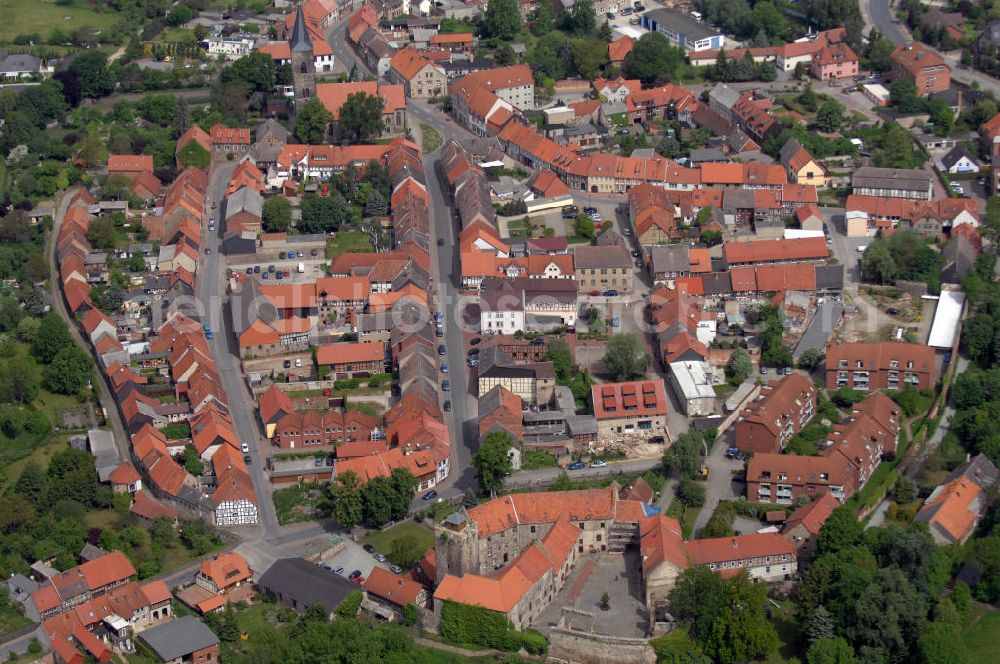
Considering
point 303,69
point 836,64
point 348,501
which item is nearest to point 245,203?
point 303,69

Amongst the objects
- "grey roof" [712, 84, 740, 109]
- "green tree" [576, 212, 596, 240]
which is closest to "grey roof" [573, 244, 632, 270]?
"green tree" [576, 212, 596, 240]

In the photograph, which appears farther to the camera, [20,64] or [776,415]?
[20,64]

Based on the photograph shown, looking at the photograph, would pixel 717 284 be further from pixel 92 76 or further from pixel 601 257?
pixel 92 76

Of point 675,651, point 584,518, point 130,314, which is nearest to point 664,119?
point 130,314

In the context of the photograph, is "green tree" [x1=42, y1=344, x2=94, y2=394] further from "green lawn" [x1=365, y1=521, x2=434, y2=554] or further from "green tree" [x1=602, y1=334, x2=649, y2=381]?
"green tree" [x1=602, y1=334, x2=649, y2=381]

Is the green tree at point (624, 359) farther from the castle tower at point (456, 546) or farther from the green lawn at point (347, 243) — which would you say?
the green lawn at point (347, 243)

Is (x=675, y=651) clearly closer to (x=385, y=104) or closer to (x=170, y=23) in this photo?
(x=385, y=104)
